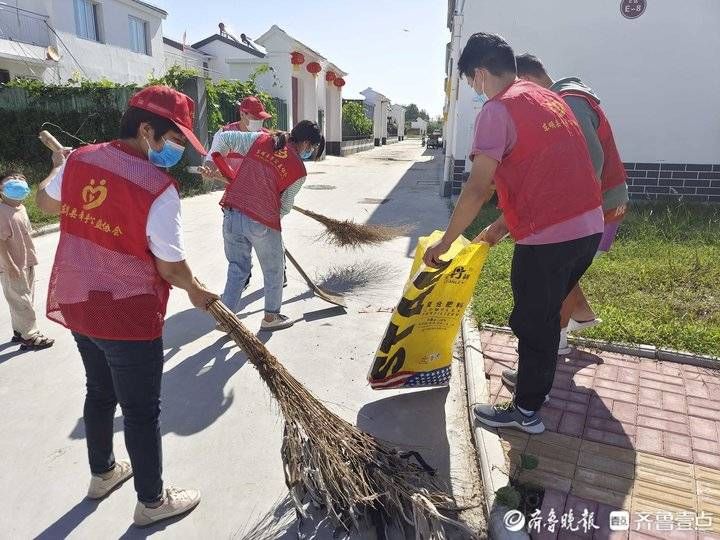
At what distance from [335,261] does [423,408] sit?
11.2ft

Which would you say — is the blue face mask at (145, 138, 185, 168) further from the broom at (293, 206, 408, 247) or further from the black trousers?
the broom at (293, 206, 408, 247)

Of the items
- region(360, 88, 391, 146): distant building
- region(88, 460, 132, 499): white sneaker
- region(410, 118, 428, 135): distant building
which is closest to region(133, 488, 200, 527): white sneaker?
region(88, 460, 132, 499): white sneaker

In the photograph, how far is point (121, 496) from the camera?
234cm

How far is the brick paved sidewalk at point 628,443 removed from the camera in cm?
221

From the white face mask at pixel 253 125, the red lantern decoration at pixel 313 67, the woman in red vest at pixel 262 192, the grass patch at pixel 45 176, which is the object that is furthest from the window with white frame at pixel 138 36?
the woman in red vest at pixel 262 192

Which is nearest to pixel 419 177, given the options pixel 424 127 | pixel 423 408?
pixel 423 408

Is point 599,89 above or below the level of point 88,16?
below

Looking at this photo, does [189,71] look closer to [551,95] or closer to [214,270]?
[214,270]

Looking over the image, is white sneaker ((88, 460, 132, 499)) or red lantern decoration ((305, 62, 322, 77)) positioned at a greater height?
red lantern decoration ((305, 62, 322, 77))

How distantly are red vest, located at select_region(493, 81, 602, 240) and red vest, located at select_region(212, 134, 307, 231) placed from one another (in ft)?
5.94

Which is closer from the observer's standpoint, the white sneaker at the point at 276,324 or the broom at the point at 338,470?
the broom at the point at 338,470

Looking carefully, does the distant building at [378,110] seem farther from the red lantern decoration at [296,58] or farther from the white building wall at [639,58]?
the white building wall at [639,58]

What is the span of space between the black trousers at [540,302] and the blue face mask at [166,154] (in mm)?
1595

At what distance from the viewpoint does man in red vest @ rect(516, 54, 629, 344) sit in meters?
2.82
